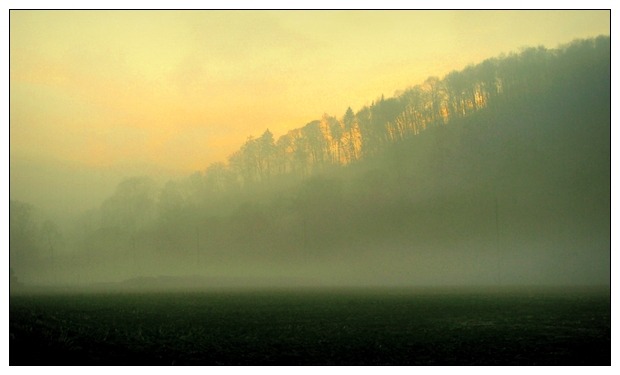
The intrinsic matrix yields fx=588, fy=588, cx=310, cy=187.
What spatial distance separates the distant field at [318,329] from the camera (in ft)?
58.7

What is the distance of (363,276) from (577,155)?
11.0 meters

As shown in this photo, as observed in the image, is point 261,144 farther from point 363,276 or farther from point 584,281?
point 584,281

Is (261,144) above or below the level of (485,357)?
above

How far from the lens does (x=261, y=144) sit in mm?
27469

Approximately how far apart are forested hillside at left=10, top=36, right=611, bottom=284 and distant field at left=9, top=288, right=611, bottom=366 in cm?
200

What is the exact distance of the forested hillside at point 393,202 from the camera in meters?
25.8

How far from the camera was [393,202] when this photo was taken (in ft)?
95.5

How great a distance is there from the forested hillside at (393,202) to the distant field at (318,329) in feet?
6.57

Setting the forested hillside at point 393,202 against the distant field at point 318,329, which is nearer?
the distant field at point 318,329

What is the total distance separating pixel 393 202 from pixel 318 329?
10.2 meters

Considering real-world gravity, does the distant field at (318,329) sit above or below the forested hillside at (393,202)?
below

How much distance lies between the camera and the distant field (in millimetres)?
17906

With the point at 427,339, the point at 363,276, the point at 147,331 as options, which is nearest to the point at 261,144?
the point at 363,276

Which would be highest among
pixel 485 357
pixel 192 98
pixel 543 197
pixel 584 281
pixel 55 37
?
pixel 55 37
